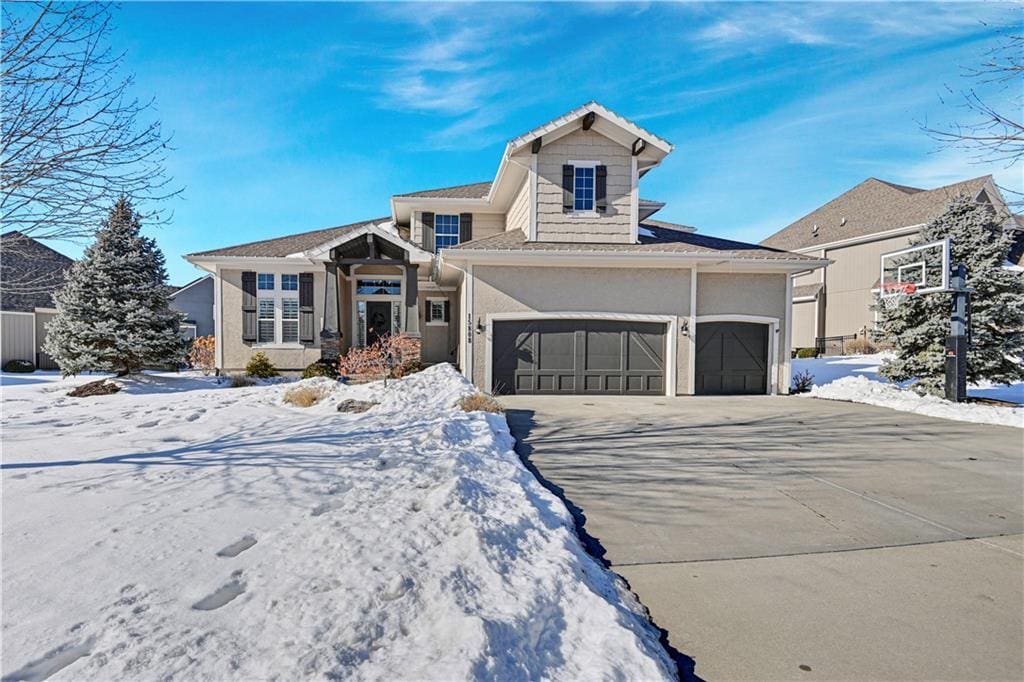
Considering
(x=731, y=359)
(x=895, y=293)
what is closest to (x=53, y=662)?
(x=731, y=359)

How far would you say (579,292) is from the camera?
39.6 ft

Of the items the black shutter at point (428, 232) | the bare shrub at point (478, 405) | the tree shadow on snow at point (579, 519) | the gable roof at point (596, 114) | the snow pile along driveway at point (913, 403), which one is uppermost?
the gable roof at point (596, 114)

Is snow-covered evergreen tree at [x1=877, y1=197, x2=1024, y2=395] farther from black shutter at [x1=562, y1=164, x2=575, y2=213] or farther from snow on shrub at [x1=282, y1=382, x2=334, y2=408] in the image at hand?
snow on shrub at [x1=282, y1=382, x2=334, y2=408]

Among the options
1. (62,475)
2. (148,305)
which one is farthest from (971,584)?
(148,305)

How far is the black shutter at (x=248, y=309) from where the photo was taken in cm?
1490

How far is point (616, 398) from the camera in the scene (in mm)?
11625

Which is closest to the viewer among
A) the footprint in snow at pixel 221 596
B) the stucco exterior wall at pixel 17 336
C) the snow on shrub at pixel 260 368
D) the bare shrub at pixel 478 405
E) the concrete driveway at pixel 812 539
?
the footprint in snow at pixel 221 596

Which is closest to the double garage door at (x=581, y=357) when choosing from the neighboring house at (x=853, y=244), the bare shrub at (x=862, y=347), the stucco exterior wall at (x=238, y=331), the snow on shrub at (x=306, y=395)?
the snow on shrub at (x=306, y=395)

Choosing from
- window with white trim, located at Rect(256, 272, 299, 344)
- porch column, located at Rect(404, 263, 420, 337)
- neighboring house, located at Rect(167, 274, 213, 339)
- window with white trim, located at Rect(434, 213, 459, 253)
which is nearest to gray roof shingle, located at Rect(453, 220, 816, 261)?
porch column, located at Rect(404, 263, 420, 337)

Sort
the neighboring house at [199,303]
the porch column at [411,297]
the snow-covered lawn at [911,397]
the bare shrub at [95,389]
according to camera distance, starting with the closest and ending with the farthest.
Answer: the snow-covered lawn at [911,397]
the bare shrub at [95,389]
the porch column at [411,297]
the neighboring house at [199,303]

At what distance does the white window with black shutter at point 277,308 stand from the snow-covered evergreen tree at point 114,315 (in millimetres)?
2324

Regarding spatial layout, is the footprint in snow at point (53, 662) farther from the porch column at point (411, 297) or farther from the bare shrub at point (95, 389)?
the porch column at point (411, 297)

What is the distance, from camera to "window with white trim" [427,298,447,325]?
17000 millimetres

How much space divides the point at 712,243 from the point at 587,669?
44.2 ft
